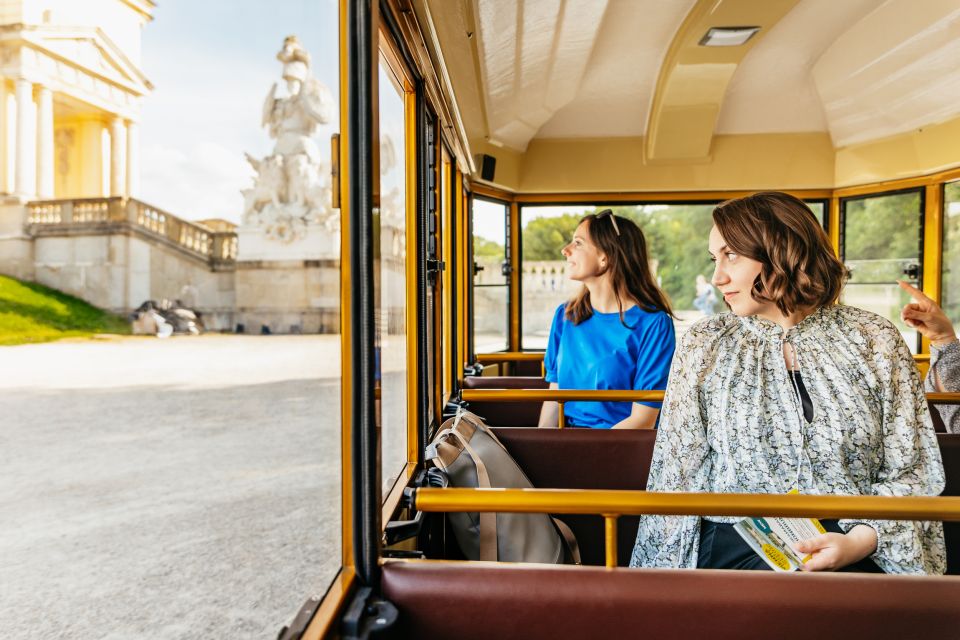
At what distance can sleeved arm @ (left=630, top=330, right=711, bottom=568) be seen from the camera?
1.43 m

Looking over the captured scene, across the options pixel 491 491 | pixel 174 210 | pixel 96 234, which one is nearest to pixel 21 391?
pixel 96 234

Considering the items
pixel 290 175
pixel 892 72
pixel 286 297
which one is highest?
pixel 892 72

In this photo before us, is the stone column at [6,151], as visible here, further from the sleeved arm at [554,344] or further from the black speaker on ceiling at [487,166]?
the black speaker on ceiling at [487,166]

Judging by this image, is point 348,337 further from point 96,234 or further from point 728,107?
point 728,107

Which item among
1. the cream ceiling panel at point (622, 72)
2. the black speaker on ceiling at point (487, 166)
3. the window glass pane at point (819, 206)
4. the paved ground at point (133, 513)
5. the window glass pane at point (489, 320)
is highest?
the cream ceiling panel at point (622, 72)

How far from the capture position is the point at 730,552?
4.49 feet

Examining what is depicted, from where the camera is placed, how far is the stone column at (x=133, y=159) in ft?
2.40

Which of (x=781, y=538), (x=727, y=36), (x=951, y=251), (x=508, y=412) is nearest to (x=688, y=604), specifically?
(x=781, y=538)

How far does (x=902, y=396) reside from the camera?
1362 mm

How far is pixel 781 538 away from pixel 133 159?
1.23 metres

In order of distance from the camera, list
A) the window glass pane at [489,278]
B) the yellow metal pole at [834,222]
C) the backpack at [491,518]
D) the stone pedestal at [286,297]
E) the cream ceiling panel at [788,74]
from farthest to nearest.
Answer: the yellow metal pole at [834,222]
the window glass pane at [489,278]
the stone pedestal at [286,297]
the cream ceiling panel at [788,74]
the backpack at [491,518]

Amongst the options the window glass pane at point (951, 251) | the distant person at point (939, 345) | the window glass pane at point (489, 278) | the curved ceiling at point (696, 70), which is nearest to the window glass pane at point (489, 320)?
the window glass pane at point (489, 278)

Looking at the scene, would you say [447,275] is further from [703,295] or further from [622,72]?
[703,295]

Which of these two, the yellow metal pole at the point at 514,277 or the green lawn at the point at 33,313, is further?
the yellow metal pole at the point at 514,277
